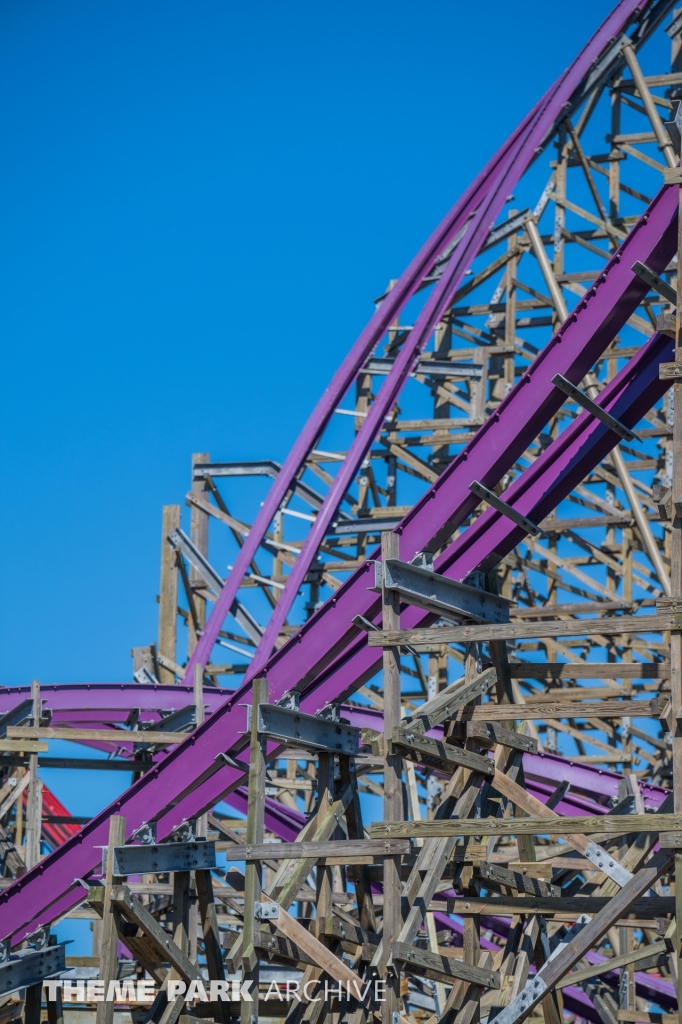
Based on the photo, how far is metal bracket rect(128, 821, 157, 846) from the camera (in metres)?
13.0

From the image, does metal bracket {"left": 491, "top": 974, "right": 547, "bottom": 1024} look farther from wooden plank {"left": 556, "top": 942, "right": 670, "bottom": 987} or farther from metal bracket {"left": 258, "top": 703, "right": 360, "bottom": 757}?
metal bracket {"left": 258, "top": 703, "right": 360, "bottom": 757}

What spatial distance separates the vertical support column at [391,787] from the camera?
33.9 feet

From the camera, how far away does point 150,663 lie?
68.7 feet

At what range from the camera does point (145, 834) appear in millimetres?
13062

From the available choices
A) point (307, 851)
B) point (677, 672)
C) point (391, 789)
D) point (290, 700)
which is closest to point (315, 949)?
point (307, 851)

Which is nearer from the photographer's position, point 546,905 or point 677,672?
point 677,672

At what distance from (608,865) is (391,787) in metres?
1.59

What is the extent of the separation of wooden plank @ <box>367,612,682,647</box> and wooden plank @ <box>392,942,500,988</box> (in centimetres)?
206

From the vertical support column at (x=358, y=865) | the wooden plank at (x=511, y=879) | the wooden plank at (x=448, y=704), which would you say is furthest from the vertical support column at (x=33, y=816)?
the wooden plank at (x=511, y=879)

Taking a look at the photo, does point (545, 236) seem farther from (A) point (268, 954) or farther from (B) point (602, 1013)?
(A) point (268, 954)

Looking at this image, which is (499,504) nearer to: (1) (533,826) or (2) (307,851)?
(1) (533,826)

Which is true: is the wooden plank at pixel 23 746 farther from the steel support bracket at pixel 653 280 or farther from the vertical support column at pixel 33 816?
the steel support bracket at pixel 653 280

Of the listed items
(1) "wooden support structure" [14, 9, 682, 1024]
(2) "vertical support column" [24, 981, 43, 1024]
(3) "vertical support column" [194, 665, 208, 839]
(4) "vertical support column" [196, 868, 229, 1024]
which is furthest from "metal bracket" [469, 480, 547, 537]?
(2) "vertical support column" [24, 981, 43, 1024]

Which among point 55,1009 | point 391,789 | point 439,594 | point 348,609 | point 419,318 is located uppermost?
point 419,318
